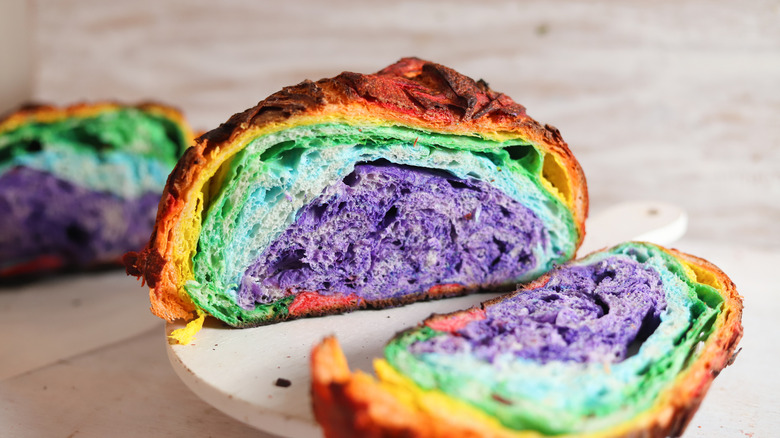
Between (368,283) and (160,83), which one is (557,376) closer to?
(368,283)

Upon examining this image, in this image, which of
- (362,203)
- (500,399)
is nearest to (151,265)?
(362,203)

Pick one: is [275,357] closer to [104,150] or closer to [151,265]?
[151,265]

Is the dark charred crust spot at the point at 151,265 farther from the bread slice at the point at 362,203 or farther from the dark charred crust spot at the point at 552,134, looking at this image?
the dark charred crust spot at the point at 552,134

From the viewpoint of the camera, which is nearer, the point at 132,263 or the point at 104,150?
the point at 132,263

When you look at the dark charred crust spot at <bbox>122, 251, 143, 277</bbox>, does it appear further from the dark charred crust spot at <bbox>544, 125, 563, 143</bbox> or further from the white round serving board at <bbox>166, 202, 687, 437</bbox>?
the dark charred crust spot at <bbox>544, 125, 563, 143</bbox>

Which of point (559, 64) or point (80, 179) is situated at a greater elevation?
point (559, 64)
